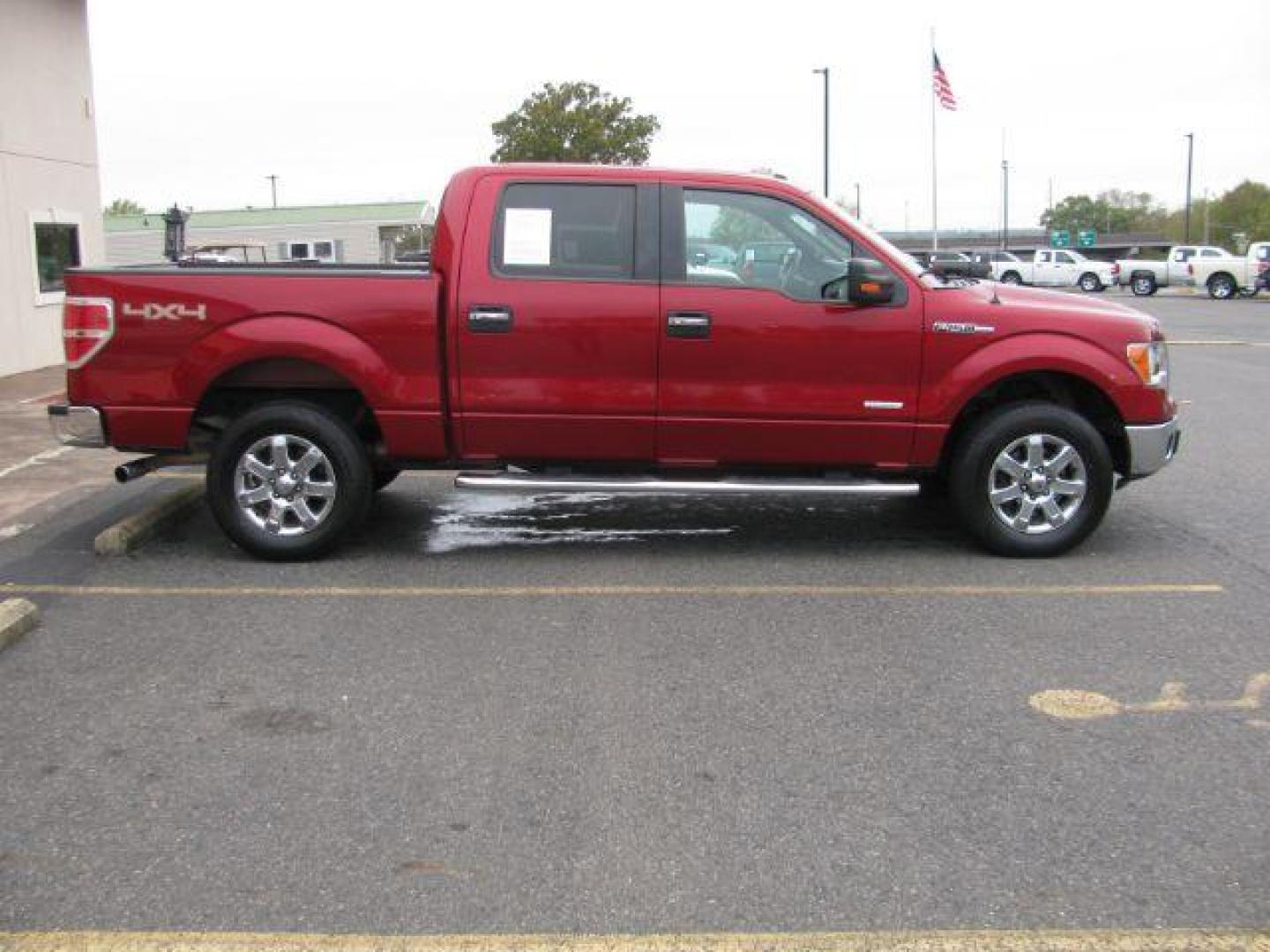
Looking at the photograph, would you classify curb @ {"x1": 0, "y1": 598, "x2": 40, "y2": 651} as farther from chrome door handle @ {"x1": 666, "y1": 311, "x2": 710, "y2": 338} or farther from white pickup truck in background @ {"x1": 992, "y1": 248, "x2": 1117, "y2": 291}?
white pickup truck in background @ {"x1": 992, "y1": 248, "x2": 1117, "y2": 291}

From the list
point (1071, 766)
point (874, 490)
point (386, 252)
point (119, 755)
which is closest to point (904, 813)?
point (1071, 766)

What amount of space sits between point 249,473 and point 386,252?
42287mm

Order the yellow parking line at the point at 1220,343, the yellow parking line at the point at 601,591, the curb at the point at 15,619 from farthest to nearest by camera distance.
→ the yellow parking line at the point at 1220,343, the yellow parking line at the point at 601,591, the curb at the point at 15,619

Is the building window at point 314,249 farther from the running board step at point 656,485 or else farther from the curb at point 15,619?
the curb at point 15,619

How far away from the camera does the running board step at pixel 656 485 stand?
6523 millimetres

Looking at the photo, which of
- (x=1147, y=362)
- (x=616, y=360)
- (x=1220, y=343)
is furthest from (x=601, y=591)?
(x=1220, y=343)

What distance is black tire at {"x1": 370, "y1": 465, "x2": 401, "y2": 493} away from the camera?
700 centimetres

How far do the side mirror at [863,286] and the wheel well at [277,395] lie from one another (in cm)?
254

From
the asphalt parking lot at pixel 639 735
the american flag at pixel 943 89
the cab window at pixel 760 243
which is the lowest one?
the asphalt parking lot at pixel 639 735

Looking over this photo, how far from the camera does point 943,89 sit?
35094 mm

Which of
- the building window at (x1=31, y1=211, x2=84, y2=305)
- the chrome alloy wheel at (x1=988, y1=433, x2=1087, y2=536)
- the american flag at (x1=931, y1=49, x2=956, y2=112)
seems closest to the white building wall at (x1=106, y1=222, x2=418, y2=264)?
the american flag at (x1=931, y1=49, x2=956, y2=112)

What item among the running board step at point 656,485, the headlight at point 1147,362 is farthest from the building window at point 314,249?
the headlight at point 1147,362

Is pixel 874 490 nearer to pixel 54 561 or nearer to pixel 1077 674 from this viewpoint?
pixel 1077 674

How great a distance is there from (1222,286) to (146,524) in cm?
4050
